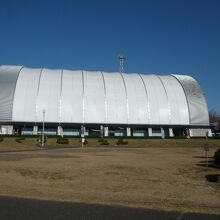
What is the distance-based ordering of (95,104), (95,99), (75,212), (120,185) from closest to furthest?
(75,212) < (120,185) < (95,104) < (95,99)

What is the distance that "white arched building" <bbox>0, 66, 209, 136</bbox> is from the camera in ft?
284

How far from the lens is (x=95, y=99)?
89938 mm

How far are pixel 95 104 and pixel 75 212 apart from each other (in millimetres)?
77660

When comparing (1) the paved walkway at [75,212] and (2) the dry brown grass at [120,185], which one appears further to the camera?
(2) the dry brown grass at [120,185]

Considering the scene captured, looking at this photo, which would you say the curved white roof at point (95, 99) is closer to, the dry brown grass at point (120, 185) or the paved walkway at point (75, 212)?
the dry brown grass at point (120, 185)

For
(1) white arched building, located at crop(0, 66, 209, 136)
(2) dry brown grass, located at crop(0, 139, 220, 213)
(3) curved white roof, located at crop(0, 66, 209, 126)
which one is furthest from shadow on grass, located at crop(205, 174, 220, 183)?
(3) curved white roof, located at crop(0, 66, 209, 126)

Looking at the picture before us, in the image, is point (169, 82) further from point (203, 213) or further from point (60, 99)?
point (203, 213)

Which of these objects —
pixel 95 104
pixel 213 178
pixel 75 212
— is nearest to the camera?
pixel 75 212

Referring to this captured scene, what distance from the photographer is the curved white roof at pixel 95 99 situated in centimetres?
8681

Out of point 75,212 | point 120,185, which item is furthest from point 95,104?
point 75,212

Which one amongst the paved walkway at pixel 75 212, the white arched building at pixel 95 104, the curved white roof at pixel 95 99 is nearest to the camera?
the paved walkway at pixel 75 212

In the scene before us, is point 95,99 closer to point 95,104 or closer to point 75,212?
point 95,104

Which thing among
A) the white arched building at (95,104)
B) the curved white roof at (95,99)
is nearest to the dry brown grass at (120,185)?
the white arched building at (95,104)

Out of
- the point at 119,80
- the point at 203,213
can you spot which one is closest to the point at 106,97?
the point at 119,80
